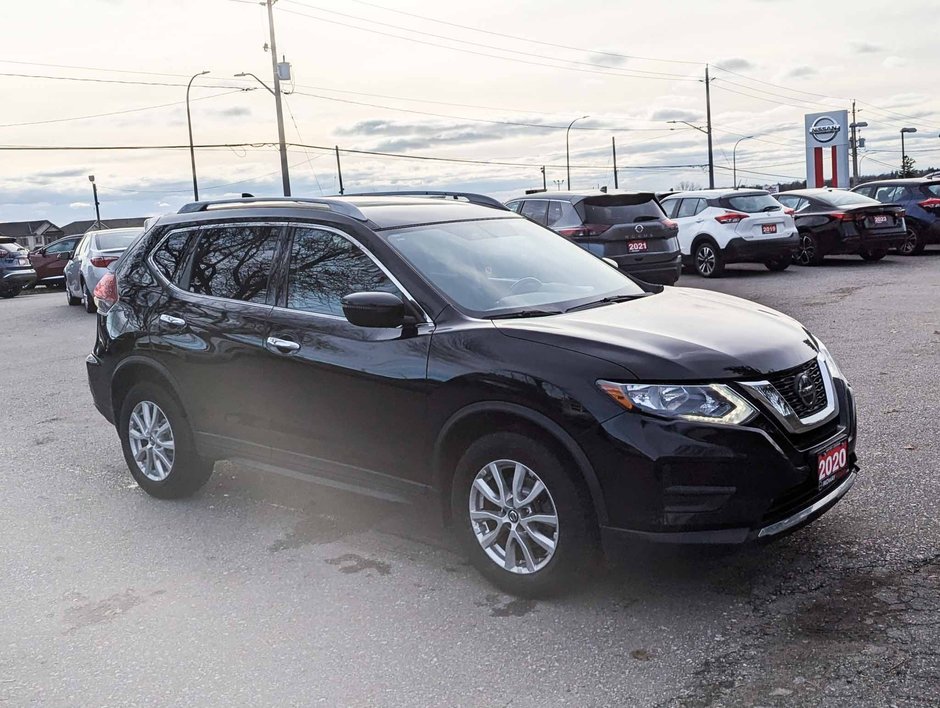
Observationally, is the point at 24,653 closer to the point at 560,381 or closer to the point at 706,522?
the point at 560,381

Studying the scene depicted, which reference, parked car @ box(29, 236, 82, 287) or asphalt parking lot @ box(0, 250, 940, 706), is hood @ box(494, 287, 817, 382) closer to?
asphalt parking lot @ box(0, 250, 940, 706)

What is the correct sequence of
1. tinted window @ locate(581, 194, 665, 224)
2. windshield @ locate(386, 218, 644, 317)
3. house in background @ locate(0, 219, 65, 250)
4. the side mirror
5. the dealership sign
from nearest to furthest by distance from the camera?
the side mirror, windshield @ locate(386, 218, 644, 317), tinted window @ locate(581, 194, 665, 224), the dealership sign, house in background @ locate(0, 219, 65, 250)

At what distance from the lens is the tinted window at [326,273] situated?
4.84 metres

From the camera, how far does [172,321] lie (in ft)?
18.9

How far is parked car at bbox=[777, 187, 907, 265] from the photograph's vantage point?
1920 cm

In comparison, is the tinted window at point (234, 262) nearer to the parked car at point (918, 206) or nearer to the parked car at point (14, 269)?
the parked car at point (918, 206)

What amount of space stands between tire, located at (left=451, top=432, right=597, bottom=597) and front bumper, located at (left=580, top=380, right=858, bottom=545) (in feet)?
0.51

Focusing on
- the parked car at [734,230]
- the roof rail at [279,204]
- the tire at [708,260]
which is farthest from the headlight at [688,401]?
the tire at [708,260]

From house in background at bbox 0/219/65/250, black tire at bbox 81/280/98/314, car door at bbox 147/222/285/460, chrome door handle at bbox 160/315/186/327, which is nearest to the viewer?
car door at bbox 147/222/285/460

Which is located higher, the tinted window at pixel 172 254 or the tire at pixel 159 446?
the tinted window at pixel 172 254

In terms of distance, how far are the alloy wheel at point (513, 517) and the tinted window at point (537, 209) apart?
36.6 ft

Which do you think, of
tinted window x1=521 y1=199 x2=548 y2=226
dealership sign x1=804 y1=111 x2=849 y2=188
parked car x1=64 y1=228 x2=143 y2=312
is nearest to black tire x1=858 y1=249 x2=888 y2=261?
tinted window x1=521 y1=199 x2=548 y2=226

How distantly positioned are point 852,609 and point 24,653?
328 centimetres

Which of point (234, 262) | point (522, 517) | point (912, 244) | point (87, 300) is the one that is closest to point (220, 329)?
point (234, 262)
